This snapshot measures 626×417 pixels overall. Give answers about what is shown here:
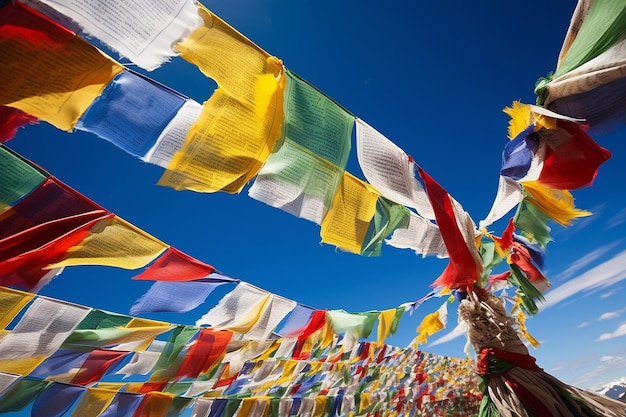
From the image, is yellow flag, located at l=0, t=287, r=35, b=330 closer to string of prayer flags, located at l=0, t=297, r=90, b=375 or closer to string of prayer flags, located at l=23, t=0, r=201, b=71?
string of prayer flags, located at l=0, t=297, r=90, b=375

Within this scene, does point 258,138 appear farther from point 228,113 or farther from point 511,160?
point 511,160

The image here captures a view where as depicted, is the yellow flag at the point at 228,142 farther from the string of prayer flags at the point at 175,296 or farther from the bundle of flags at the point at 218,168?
the string of prayer flags at the point at 175,296

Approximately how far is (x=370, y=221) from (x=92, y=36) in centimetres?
210

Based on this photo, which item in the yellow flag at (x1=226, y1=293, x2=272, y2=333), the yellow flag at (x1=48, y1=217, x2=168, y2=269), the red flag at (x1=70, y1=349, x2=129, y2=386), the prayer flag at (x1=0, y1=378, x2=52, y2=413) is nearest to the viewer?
the yellow flag at (x1=48, y1=217, x2=168, y2=269)

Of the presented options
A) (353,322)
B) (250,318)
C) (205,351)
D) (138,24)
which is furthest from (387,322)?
(138,24)

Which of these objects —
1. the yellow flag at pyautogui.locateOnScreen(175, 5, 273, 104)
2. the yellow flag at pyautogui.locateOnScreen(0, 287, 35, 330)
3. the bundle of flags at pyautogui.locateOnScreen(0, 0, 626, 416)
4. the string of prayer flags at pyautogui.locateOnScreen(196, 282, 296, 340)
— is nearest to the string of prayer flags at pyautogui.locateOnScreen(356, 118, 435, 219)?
the bundle of flags at pyautogui.locateOnScreen(0, 0, 626, 416)

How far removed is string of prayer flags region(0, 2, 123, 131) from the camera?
4.28ft

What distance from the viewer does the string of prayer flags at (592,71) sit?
4.92 feet

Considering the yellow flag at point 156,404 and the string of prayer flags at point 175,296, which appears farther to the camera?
the yellow flag at point 156,404

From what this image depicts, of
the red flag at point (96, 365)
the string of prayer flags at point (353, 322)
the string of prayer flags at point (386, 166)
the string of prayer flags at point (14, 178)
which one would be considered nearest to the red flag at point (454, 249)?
the string of prayer flags at point (386, 166)

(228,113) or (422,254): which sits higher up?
(422,254)

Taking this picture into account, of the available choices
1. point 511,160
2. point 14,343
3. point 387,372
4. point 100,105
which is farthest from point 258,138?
point 387,372

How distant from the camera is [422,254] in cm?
337

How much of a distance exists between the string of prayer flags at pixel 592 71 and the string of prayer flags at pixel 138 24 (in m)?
1.81
